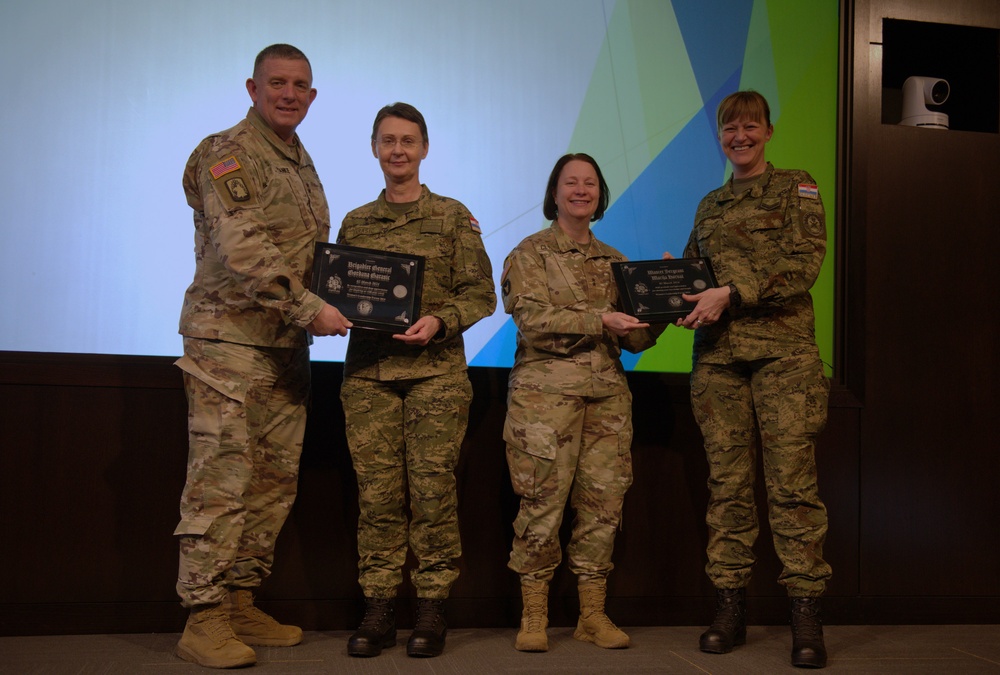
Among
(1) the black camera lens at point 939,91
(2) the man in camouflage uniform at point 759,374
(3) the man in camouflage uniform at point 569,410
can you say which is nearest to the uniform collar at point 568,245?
(3) the man in camouflage uniform at point 569,410

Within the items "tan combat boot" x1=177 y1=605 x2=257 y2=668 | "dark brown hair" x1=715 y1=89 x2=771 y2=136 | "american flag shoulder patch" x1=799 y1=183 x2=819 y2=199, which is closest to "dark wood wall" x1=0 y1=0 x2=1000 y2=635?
"tan combat boot" x1=177 y1=605 x2=257 y2=668

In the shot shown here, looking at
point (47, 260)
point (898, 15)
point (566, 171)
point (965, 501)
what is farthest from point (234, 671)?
point (898, 15)

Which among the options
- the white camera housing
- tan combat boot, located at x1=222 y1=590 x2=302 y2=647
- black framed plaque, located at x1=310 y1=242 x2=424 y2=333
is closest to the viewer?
black framed plaque, located at x1=310 y1=242 x2=424 y2=333

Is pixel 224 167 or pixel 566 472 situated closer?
pixel 224 167

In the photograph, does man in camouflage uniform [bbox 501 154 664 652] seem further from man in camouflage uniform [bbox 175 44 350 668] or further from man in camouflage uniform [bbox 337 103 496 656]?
man in camouflage uniform [bbox 175 44 350 668]

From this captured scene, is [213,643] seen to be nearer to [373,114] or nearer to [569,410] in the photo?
[569,410]

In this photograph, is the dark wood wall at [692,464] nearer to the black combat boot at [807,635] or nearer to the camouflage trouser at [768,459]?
the camouflage trouser at [768,459]

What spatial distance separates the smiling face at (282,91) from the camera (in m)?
2.59

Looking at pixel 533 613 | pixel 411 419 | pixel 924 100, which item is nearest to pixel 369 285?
pixel 411 419

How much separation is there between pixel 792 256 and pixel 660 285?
0.42 metres

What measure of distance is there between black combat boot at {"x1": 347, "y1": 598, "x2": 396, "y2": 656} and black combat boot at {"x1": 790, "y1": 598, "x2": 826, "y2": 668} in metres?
1.17

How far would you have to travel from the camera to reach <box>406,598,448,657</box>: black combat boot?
2582mm

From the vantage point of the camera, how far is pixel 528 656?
8.70 feet

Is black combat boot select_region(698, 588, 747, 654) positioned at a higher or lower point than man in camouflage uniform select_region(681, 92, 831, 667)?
lower
